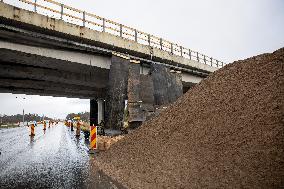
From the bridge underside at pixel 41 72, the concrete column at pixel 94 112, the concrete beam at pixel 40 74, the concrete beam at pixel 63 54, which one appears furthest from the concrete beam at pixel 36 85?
the concrete beam at pixel 63 54

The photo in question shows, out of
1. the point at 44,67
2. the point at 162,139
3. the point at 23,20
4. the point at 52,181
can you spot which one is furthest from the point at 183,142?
the point at 44,67

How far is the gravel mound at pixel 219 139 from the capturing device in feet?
11.7

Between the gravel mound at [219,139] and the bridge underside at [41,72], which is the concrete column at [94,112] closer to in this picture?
the bridge underside at [41,72]

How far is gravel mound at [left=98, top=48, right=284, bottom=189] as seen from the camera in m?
3.56

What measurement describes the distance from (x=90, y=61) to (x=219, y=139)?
12624mm

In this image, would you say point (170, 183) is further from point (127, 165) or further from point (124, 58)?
point (124, 58)

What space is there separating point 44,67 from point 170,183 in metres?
14.6

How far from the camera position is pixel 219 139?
447cm

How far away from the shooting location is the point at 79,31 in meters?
14.4

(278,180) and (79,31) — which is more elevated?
(79,31)

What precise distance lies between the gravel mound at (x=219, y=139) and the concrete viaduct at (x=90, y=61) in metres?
9.02

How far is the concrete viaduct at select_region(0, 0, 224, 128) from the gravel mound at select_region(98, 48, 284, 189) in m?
9.02

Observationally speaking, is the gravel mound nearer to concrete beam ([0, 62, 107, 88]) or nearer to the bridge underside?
the bridge underside

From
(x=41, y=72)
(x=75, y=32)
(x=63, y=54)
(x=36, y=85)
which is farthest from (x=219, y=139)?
(x=36, y=85)
